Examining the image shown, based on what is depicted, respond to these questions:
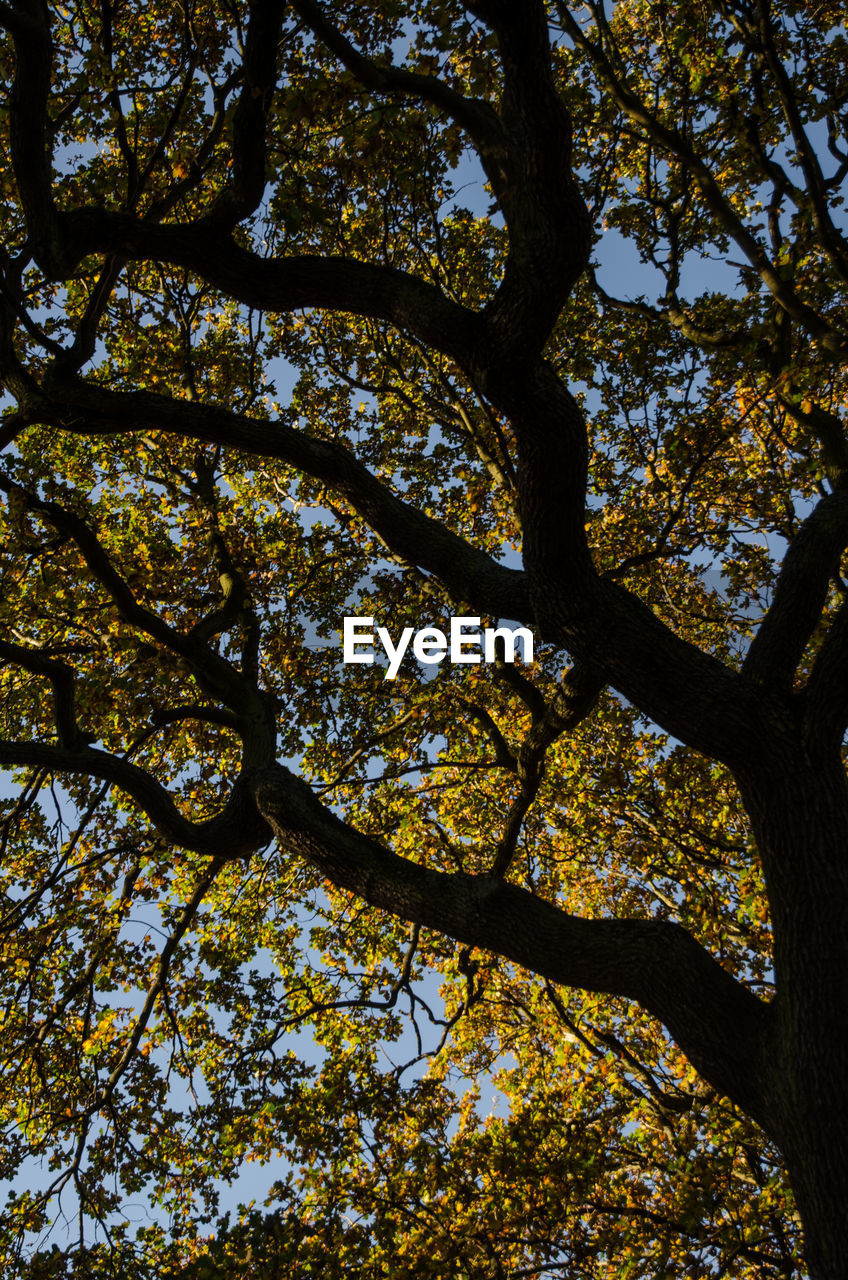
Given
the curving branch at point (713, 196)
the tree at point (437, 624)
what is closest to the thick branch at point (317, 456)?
the tree at point (437, 624)

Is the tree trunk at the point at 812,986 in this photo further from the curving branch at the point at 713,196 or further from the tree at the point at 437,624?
the curving branch at the point at 713,196

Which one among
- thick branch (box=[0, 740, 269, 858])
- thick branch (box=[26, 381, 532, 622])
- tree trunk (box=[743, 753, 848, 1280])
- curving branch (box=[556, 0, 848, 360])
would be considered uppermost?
curving branch (box=[556, 0, 848, 360])

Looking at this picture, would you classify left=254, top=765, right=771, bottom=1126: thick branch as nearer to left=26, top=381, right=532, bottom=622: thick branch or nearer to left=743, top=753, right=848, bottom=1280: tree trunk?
left=743, top=753, right=848, bottom=1280: tree trunk

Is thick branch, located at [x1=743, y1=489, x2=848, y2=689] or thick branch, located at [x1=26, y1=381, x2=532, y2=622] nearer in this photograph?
thick branch, located at [x1=743, y1=489, x2=848, y2=689]

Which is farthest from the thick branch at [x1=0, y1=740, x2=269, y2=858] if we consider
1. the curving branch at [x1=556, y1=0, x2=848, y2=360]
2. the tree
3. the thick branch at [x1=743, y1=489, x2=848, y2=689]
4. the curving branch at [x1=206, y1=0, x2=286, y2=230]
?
the curving branch at [x1=556, y1=0, x2=848, y2=360]

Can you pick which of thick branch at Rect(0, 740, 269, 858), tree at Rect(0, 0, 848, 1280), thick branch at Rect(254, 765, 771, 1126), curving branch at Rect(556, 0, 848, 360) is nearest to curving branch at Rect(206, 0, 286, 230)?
tree at Rect(0, 0, 848, 1280)

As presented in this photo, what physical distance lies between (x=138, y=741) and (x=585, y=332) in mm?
8651

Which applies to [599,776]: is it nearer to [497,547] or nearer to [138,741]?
[497,547]

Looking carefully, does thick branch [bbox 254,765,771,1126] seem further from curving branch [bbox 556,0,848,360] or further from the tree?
curving branch [bbox 556,0,848,360]

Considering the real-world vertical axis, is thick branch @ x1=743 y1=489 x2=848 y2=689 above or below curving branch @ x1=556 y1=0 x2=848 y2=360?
below

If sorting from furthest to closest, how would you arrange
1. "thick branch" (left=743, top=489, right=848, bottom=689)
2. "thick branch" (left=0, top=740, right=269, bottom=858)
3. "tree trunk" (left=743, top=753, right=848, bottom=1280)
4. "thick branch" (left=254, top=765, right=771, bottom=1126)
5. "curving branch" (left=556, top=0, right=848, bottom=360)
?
1. "curving branch" (left=556, top=0, right=848, bottom=360)
2. "thick branch" (left=0, top=740, right=269, bottom=858)
3. "thick branch" (left=743, top=489, right=848, bottom=689)
4. "thick branch" (left=254, top=765, right=771, bottom=1126)
5. "tree trunk" (left=743, top=753, right=848, bottom=1280)

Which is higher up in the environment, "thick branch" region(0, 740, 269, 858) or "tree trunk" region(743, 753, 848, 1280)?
"thick branch" region(0, 740, 269, 858)

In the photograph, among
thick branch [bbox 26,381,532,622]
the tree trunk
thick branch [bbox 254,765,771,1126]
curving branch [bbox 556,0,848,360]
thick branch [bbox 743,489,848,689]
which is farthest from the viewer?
curving branch [bbox 556,0,848,360]

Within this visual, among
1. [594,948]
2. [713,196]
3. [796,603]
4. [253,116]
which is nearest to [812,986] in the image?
[594,948]
